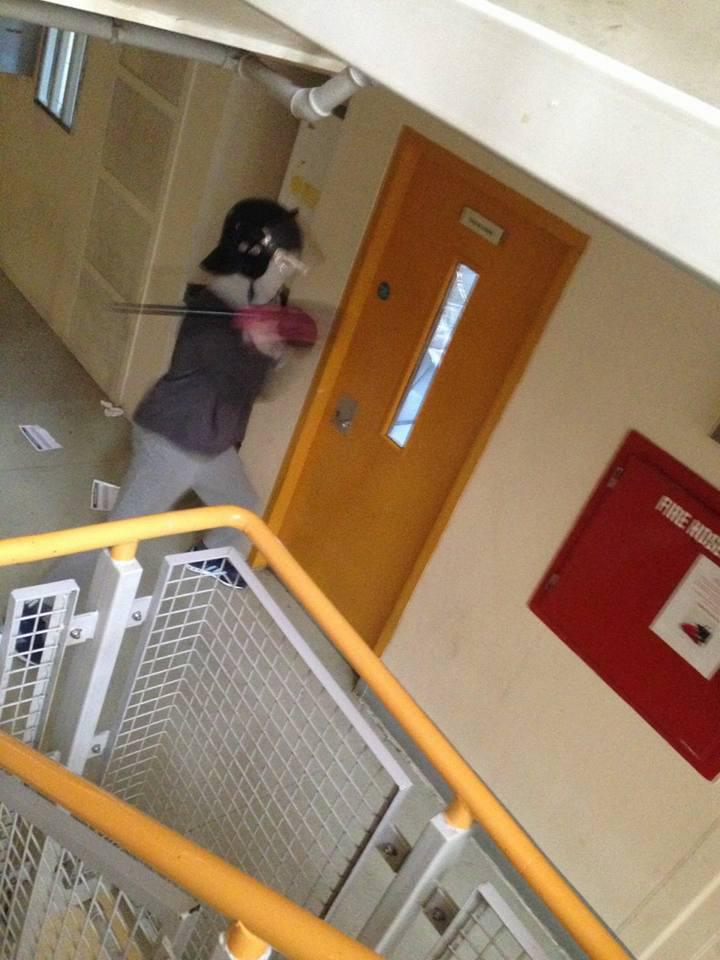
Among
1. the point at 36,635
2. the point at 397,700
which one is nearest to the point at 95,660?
the point at 36,635

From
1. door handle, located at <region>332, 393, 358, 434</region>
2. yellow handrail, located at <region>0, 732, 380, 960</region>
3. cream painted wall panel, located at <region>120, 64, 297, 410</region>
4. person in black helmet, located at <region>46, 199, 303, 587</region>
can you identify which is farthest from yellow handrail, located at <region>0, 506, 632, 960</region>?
cream painted wall panel, located at <region>120, 64, 297, 410</region>

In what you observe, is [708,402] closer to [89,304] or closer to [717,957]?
[717,957]

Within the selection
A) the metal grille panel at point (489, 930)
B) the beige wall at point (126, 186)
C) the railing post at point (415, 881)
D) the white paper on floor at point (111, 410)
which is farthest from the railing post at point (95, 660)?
the white paper on floor at point (111, 410)

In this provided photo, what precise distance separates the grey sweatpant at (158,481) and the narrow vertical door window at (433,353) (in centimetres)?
73

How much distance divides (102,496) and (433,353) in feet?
6.10

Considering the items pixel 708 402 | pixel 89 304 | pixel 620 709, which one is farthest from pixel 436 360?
pixel 89 304

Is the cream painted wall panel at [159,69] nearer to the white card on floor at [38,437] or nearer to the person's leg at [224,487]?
the white card on floor at [38,437]

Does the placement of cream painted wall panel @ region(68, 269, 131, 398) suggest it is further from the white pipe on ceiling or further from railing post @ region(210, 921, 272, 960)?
railing post @ region(210, 921, 272, 960)

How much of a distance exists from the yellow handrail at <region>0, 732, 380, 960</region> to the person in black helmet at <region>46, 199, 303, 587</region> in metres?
1.56

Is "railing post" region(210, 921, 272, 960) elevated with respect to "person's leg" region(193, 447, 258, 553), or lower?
elevated

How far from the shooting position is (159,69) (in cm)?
398

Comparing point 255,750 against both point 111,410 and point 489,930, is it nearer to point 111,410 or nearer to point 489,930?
point 489,930

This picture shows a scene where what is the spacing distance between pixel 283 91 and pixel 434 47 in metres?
1.49

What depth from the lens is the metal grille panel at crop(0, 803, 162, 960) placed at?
120 centimetres
